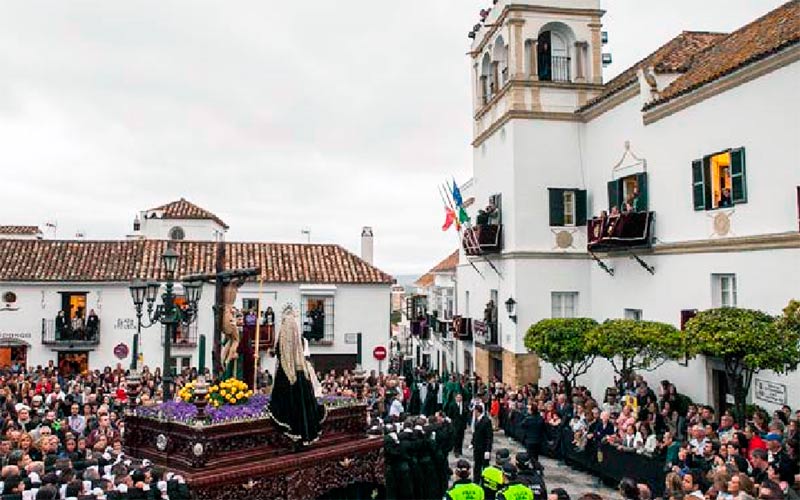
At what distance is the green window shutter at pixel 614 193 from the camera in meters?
20.3

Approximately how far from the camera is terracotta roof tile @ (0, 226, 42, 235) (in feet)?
139

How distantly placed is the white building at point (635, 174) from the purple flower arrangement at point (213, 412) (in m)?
10.1

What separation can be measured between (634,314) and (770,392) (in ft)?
19.4

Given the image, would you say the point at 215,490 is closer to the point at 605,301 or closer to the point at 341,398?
the point at 341,398

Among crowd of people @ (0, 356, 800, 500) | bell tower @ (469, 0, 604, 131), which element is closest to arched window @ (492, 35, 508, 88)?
bell tower @ (469, 0, 604, 131)

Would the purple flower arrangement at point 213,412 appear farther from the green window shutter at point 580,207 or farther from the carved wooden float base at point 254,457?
the green window shutter at point 580,207

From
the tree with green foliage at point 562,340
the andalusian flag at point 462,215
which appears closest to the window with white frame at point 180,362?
the andalusian flag at point 462,215

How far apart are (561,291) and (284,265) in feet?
40.3

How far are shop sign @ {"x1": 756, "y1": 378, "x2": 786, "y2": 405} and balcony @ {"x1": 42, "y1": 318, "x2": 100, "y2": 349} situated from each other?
75.1 ft

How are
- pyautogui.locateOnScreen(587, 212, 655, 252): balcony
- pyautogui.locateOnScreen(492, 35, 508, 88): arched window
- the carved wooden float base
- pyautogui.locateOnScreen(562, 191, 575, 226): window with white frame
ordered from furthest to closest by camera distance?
pyautogui.locateOnScreen(492, 35, 508, 88): arched window < pyautogui.locateOnScreen(562, 191, 575, 226): window with white frame < pyautogui.locateOnScreen(587, 212, 655, 252): balcony < the carved wooden float base

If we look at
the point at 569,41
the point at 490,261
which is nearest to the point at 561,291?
the point at 490,261

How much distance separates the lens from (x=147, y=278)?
25234mm

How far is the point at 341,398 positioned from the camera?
1261 centimetres

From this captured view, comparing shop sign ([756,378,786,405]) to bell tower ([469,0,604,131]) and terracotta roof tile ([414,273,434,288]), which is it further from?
terracotta roof tile ([414,273,434,288])
